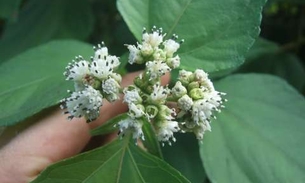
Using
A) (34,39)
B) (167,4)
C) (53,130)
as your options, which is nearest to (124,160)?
(53,130)

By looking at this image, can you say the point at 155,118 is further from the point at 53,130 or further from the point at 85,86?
the point at 53,130

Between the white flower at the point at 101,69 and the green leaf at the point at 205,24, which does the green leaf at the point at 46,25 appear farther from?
the white flower at the point at 101,69

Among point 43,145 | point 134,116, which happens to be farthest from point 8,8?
point 134,116

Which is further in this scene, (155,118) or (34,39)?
(34,39)

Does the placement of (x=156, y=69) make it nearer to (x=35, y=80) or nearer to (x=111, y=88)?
(x=111, y=88)

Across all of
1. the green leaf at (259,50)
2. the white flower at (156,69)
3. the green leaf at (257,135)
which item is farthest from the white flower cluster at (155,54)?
the green leaf at (259,50)

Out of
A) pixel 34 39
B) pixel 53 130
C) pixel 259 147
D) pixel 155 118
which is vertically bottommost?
pixel 259 147

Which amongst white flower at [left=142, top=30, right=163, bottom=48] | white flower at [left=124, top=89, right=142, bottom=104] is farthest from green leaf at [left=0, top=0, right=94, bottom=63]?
white flower at [left=124, top=89, right=142, bottom=104]

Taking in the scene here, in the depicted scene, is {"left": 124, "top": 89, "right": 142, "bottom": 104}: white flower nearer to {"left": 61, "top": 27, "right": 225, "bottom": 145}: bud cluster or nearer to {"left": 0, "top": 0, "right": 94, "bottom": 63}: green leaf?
{"left": 61, "top": 27, "right": 225, "bottom": 145}: bud cluster
